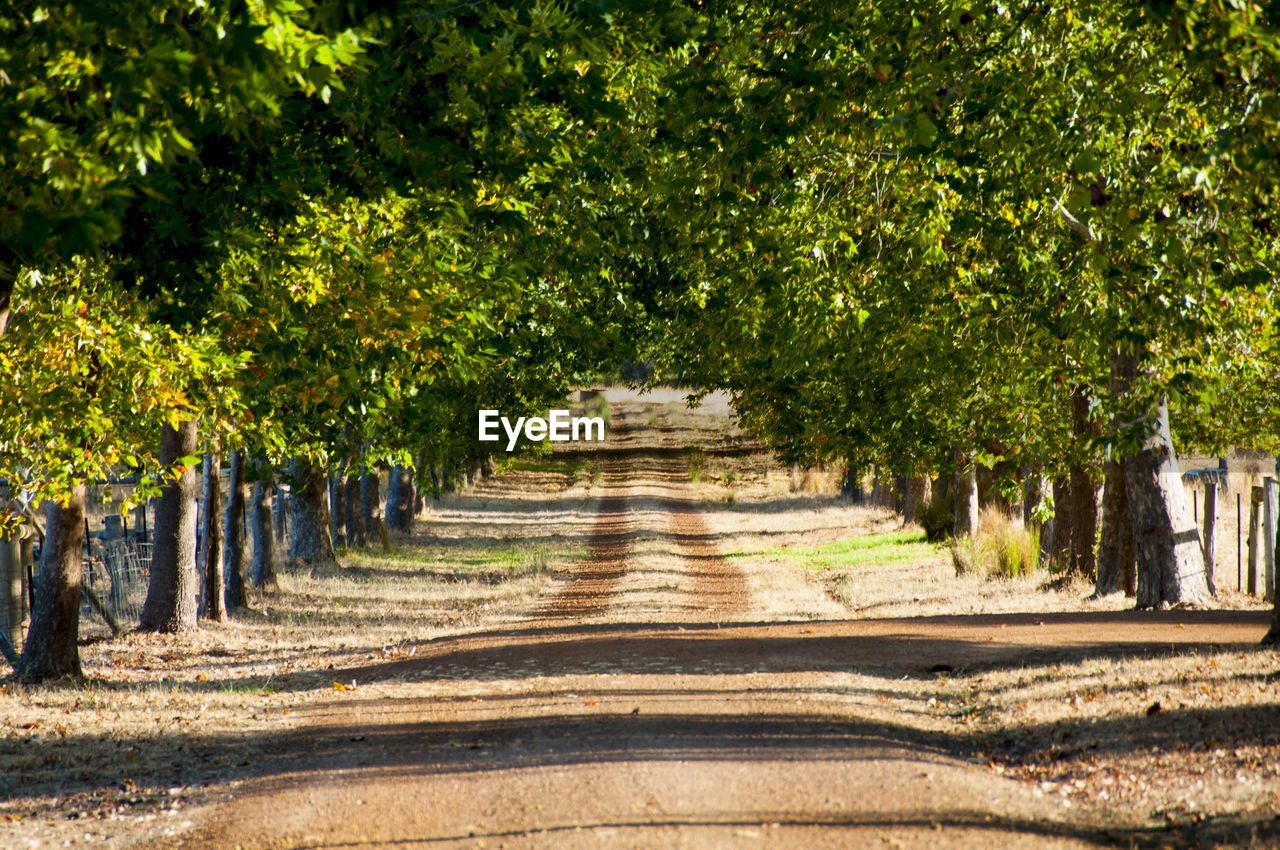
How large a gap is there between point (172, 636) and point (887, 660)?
32.6ft

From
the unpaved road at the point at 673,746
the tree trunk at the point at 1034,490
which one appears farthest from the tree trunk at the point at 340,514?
the tree trunk at the point at 1034,490

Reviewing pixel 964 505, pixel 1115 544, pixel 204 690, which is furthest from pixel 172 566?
pixel 964 505

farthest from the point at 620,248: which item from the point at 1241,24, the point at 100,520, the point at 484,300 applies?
the point at 100,520

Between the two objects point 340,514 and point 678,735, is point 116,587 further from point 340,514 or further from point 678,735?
point 678,735

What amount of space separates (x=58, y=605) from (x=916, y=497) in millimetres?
25593

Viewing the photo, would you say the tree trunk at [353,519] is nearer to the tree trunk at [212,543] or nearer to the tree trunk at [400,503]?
the tree trunk at [400,503]

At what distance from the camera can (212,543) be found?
16516 mm

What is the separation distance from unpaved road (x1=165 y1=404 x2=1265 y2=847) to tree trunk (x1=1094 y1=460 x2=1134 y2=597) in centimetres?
326

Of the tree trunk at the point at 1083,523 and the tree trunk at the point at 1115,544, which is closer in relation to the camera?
the tree trunk at the point at 1115,544

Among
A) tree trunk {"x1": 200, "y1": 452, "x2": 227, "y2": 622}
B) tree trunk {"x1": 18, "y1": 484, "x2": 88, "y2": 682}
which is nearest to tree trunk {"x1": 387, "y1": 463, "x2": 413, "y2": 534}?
tree trunk {"x1": 200, "y1": 452, "x2": 227, "y2": 622}

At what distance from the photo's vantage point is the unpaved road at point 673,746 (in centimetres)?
607

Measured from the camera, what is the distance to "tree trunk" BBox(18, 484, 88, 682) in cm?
1221

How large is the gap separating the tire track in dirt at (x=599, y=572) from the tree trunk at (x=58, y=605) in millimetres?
8167

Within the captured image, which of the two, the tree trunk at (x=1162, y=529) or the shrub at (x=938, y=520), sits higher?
the tree trunk at (x=1162, y=529)
